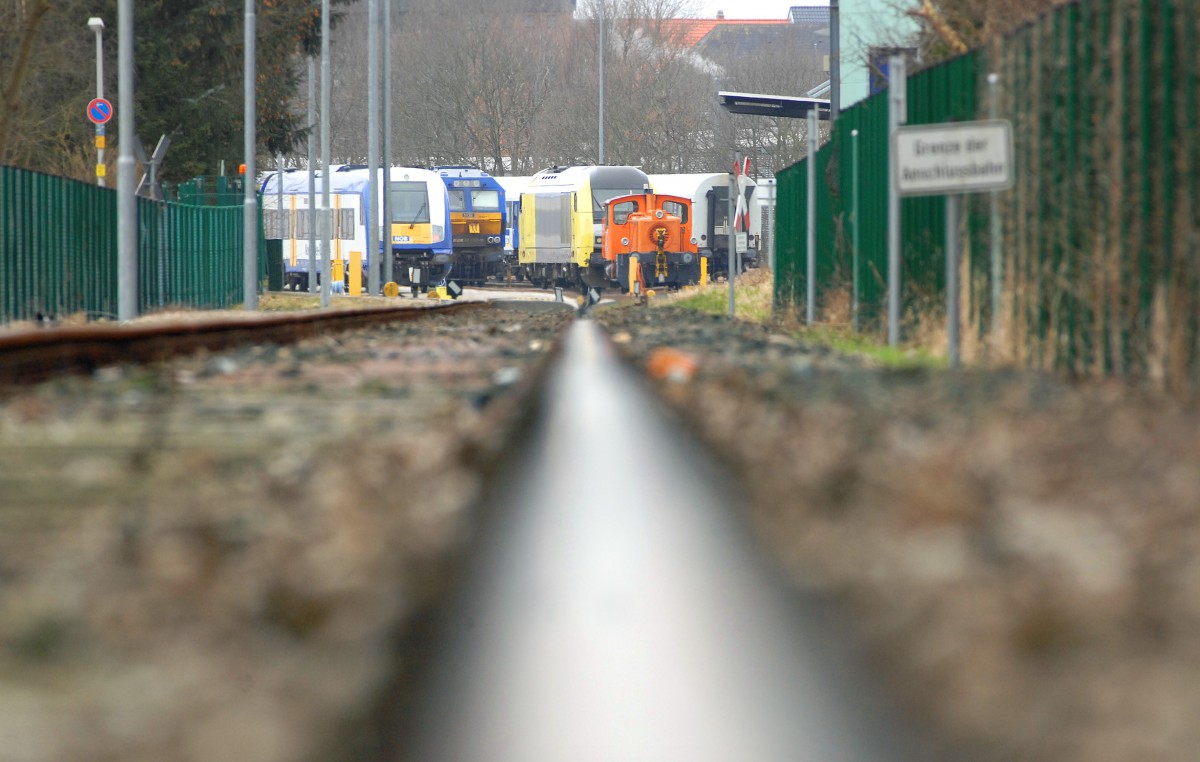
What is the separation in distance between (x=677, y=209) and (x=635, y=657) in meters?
44.3

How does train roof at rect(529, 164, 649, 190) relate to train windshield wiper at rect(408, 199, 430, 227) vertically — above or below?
above

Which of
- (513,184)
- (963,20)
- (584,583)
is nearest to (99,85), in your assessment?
(513,184)

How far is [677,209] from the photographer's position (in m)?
45.9

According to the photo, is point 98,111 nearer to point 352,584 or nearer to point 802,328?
point 802,328

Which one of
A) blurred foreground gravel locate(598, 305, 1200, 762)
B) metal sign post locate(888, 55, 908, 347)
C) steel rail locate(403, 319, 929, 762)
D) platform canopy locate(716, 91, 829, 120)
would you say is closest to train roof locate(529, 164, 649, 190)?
platform canopy locate(716, 91, 829, 120)

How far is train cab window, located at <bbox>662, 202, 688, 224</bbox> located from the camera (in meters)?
45.7

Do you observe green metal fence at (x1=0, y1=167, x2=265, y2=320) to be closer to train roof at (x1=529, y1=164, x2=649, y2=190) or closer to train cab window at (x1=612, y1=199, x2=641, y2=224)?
train cab window at (x1=612, y1=199, x2=641, y2=224)

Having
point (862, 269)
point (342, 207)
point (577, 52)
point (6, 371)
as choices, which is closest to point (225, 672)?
point (6, 371)

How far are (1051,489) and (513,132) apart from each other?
80.8 metres

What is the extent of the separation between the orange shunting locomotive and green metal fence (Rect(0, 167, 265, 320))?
14.9 meters

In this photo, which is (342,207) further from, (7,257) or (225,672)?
(225,672)

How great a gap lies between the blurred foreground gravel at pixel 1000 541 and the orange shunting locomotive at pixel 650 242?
121ft

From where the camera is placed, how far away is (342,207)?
46.6 meters

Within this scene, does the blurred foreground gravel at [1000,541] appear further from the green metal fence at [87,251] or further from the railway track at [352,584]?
the green metal fence at [87,251]
